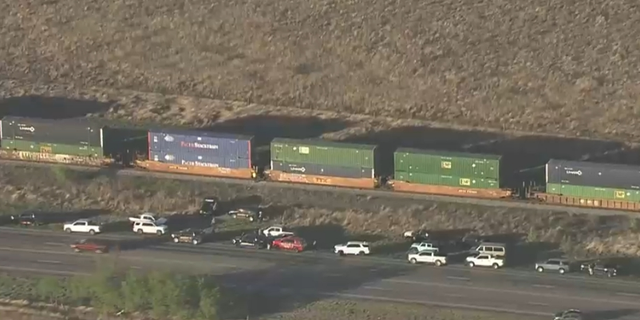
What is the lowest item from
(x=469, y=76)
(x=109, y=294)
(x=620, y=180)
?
(x=109, y=294)

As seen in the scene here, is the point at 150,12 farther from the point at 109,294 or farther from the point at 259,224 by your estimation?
the point at 109,294

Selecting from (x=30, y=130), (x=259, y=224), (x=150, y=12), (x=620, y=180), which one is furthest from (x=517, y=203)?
(x=150, y=12)

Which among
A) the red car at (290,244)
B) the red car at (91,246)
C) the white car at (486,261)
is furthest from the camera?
the red car at (91,246)

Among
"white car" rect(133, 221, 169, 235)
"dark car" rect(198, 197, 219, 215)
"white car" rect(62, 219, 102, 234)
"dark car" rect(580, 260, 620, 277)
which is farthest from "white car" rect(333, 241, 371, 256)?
"white car" rect(62, 219, 102, 234)

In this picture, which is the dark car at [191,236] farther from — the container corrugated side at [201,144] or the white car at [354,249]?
the white car at [354,249]

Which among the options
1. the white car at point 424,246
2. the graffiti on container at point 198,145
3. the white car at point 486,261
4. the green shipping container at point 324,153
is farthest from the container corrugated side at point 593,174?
the graffiti on container at point 198,145

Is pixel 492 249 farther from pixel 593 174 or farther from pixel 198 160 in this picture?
pixel 198 160

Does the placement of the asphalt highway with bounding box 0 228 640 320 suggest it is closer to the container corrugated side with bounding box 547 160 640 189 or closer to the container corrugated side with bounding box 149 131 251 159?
the container corrugated side with bounding box 547 160 640 189

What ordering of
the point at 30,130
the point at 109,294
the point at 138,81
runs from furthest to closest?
the point at 138,81 → the point at 30,130 → the point at 109,294
